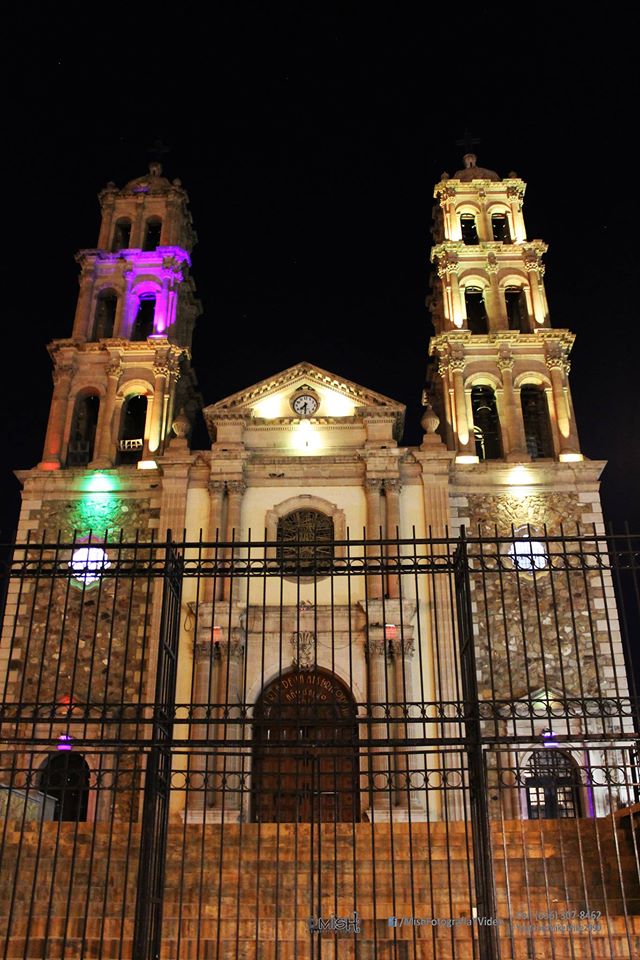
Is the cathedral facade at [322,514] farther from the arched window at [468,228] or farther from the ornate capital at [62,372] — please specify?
the arched window at [468,228]

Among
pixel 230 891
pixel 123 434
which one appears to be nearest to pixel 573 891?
pixel 230 891

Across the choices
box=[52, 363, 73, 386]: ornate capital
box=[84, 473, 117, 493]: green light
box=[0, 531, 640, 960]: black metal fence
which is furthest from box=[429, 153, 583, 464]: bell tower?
box=[52, 363, 73, 386]: ornate capital

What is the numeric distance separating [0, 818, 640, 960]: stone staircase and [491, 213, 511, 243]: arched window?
19.5 metres

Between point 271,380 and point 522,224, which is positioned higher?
point 522,224

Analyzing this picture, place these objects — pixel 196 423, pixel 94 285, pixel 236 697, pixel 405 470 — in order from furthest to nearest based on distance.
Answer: pixel 196 423, pixel 94 285, pixel 405 470, pixel 236 697

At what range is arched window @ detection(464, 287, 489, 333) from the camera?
26.3 meters

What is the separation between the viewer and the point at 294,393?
23.1m

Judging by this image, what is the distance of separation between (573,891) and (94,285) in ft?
70.4

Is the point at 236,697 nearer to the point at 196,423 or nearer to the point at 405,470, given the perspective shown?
the point at 405,470

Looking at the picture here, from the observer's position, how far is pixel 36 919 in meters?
9.50

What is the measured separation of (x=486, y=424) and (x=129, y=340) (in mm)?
10318

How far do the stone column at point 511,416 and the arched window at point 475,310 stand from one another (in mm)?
2251

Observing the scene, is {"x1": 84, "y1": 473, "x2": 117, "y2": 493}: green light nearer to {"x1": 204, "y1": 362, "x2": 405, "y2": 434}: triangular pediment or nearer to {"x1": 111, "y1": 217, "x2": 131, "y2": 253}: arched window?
{"x1": 204, "y1": 362, "x2": 405, "y2": 434}: triangular pediment

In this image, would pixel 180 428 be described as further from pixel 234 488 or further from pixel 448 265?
pixel 448 265
